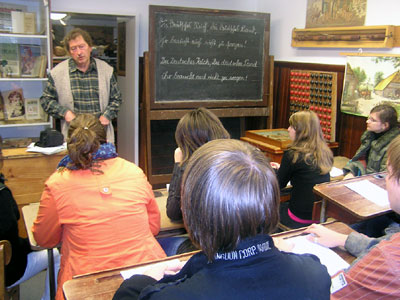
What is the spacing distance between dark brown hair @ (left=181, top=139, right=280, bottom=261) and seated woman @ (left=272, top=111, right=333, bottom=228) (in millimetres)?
1813

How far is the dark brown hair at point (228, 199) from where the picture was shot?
2.52 feet

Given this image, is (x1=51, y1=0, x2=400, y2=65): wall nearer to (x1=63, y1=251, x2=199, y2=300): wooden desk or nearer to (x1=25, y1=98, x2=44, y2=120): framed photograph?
(x1=25, y1=98, x2=44, y2=120): framed photograph

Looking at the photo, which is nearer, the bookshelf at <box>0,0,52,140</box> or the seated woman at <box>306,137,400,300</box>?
the seated woman at <box>306,137,400,300</box>

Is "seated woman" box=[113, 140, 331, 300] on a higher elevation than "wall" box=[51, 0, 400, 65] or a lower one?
lower

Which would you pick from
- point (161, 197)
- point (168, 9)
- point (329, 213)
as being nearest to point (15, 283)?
point (161, 197)

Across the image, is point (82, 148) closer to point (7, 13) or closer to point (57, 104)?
point (57, 104)

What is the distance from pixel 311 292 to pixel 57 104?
3.06 m

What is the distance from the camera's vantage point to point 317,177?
8.38ft

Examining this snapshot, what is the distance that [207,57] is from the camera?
410cm

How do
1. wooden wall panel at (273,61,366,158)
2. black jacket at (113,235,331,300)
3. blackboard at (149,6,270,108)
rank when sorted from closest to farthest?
black jacket at (113,235,331,300)
wooden wall panel at (273,61,366,158)
blackboard at (149,6,270,108)

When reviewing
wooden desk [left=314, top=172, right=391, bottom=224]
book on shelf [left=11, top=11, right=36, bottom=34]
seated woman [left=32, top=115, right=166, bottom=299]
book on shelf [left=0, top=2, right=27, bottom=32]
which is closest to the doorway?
book on shelf [left=11, top=11, right=36, bottom=34]

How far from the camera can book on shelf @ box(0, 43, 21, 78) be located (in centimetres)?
385

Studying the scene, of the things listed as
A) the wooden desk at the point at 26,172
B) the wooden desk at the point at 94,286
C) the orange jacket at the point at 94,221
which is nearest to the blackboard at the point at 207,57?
the wooden desk at the point at 26,172

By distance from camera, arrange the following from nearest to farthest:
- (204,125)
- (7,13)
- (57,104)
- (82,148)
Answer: (82,148)
(204,125)
(57,104)
(7,13)
